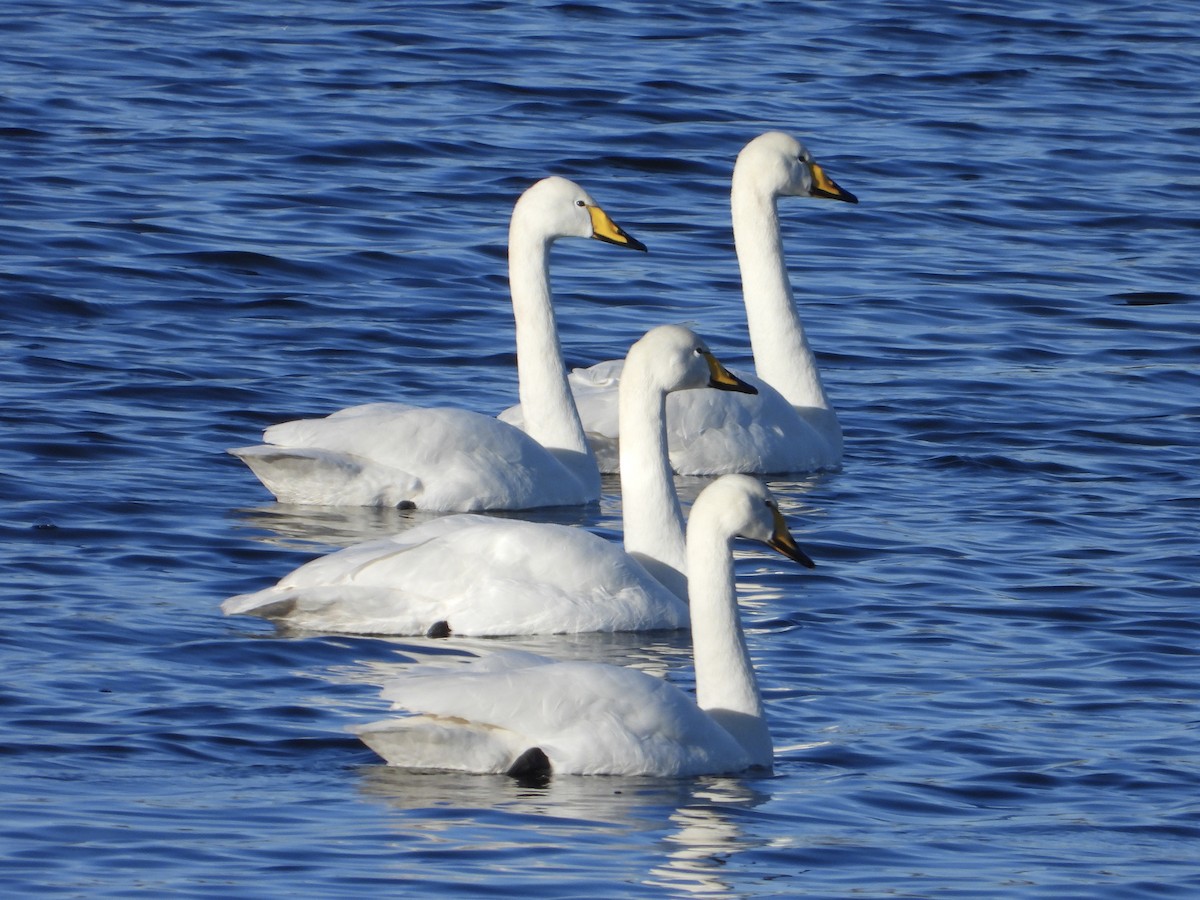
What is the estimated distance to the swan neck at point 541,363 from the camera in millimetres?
11938

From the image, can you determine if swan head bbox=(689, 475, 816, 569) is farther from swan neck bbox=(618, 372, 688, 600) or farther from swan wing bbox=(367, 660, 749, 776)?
swan neck bbox=(618, 372, 688, 600)

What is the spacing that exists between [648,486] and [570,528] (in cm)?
82

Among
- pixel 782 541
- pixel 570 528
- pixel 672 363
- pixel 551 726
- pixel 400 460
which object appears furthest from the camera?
pixel 400 460

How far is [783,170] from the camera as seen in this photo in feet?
44.8

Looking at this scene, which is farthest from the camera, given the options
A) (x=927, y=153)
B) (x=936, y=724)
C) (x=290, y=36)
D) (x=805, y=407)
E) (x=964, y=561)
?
(x=290, y=36)

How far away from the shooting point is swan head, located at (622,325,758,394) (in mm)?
10070

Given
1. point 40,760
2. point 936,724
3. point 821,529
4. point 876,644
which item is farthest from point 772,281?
point 40,760

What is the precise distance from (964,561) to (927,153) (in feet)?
32.1

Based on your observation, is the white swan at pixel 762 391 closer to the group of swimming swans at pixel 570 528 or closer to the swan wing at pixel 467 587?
the group of swimming swans at pixel 570 528

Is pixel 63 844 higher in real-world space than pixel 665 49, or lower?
lower

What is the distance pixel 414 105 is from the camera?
2059 cm

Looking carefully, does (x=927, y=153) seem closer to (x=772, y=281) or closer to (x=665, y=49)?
(x=665, y=49)

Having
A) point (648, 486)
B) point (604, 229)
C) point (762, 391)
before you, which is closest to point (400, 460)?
point (648, 486)

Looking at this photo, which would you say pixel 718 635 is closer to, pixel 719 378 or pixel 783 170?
pixel 719 378
